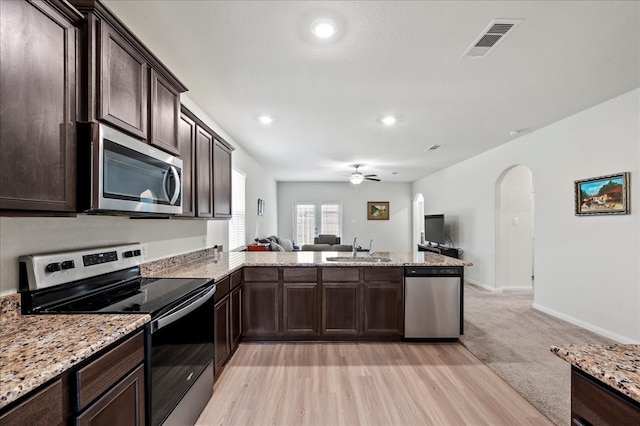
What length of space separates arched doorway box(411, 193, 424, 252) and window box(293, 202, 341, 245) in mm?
2483

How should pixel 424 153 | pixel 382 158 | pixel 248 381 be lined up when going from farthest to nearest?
pixel 382 158 < pixel 424 153 < pixel 248 381

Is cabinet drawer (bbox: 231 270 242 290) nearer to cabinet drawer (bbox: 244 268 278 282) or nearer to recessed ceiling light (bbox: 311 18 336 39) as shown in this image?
cabinet drawer (bbox: 244 268 278 282)

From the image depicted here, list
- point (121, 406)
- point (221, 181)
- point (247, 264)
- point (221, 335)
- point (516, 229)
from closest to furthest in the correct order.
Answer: point (121, 406)
point (221, 335)
point (247, 264)
point (221, 181)
point (516, 229)

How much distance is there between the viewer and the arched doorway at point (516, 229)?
18.3ft

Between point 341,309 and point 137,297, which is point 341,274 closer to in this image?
point 341,309

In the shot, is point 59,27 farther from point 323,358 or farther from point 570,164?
point 570,164

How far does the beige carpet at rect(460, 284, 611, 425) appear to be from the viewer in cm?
229

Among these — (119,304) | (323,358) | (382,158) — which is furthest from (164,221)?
(382,158)

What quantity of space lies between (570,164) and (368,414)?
3894 millimetres

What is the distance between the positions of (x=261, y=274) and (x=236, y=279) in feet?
1.03

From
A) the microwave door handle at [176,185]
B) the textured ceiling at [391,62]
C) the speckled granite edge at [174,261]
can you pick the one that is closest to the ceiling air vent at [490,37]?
the textured ceiling at [391,62]

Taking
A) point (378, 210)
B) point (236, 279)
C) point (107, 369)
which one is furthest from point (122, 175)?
point (378, 210)

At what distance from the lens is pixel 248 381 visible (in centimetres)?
251

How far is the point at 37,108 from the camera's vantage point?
45.8 inches
